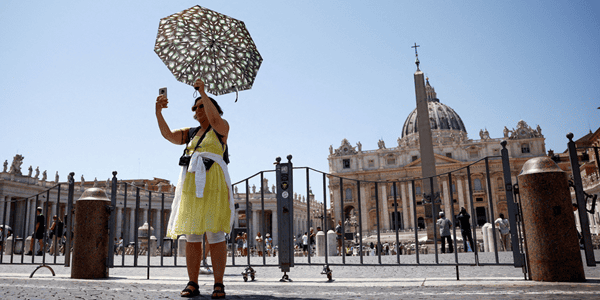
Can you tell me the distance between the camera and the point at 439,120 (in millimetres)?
88250

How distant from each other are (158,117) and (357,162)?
222 ft

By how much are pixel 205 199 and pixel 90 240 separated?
2.50m

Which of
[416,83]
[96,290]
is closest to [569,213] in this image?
[96,290]

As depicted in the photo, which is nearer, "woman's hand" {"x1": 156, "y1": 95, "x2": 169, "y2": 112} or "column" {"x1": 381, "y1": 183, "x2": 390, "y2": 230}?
"woman's hand" {"x1": 156, "y1": 95, "x2": 169, "y2": 112}

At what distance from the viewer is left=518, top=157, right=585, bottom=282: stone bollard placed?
365cm

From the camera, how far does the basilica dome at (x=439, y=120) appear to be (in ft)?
287

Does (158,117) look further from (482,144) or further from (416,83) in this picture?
(482,144)

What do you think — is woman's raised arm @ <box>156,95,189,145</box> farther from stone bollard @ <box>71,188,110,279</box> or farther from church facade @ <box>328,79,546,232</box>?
church facade @ <box>328,79,546,232</box>

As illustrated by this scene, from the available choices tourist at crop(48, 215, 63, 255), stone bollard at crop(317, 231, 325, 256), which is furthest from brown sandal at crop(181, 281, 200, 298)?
stone bollard at crop(317, 231, 325, 256)

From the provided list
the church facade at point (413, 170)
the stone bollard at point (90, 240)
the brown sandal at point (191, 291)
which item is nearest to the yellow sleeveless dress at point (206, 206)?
the brown sandal at point (191, 291)

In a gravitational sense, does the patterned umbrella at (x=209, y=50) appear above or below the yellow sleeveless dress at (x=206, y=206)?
above

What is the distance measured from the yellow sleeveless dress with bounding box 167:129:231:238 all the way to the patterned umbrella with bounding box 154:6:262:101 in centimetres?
108

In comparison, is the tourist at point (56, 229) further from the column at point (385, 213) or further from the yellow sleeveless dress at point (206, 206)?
the column at point (385, 213)

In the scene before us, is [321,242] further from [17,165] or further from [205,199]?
[17,165]
